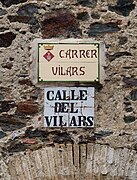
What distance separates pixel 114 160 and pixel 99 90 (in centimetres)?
57

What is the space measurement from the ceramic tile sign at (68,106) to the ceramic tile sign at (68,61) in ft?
0.29

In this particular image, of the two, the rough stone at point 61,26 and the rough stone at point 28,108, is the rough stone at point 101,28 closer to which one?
the rough stone at point 61,26

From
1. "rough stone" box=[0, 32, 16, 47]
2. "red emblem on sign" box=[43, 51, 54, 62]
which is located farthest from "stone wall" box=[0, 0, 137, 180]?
"red emblem on sign" box=[43, 51, 54, 62]

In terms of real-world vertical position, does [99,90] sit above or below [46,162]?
above

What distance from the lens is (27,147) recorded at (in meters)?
4.74

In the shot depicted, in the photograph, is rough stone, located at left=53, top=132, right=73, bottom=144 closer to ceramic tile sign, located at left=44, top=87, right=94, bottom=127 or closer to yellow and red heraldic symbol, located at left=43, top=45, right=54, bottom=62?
ceramic tile sign, located at left=44, top=87, right=94, bottom=127

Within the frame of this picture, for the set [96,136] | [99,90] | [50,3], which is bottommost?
[96,136]

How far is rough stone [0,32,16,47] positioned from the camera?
485 centimetres

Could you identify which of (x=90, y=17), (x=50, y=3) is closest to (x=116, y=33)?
(x=90, y=17)

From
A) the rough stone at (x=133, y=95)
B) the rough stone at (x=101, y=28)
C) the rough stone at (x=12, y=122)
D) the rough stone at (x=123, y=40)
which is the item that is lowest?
the rough stone at (x=12, y=122)

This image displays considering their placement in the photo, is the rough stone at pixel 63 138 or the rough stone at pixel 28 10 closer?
the rough stone at pixel 63 138

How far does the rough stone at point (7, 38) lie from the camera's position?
485cm

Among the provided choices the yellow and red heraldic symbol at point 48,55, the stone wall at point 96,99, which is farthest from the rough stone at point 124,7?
the yellow and red heraldic symbol at point 48,55

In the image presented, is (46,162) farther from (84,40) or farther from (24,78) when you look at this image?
(84,40)
